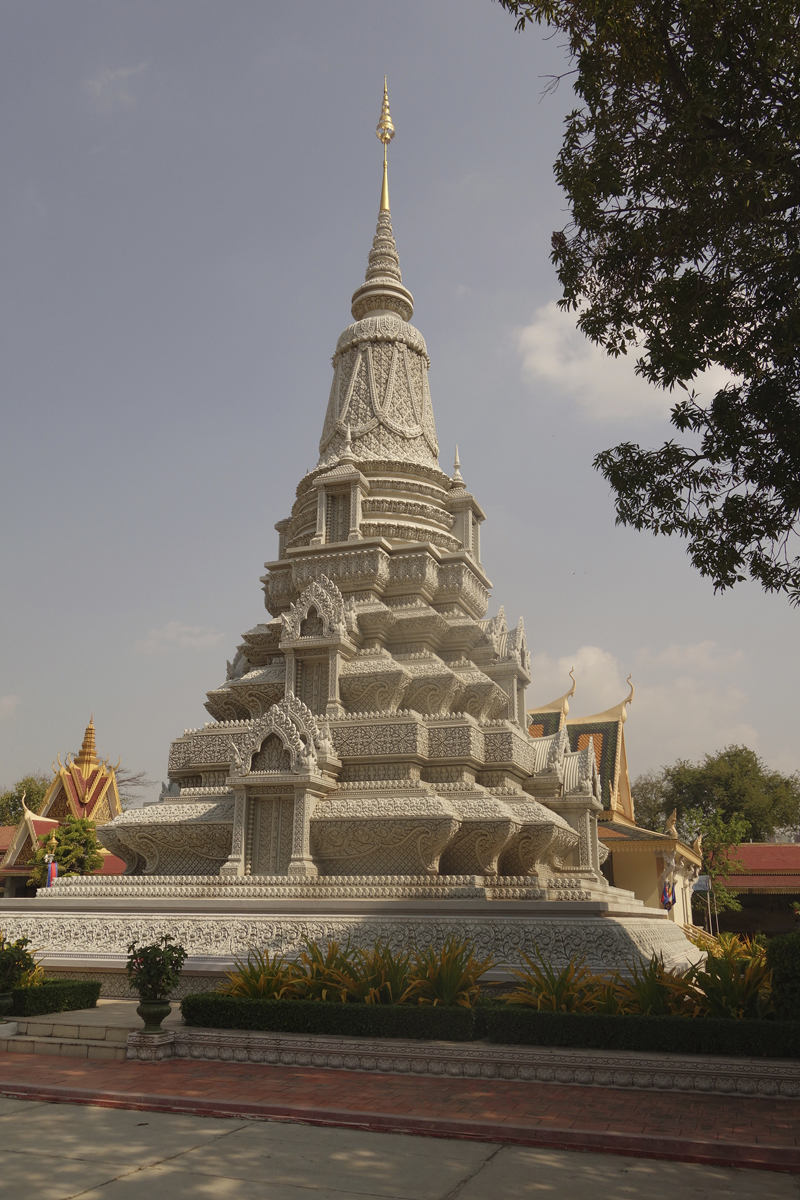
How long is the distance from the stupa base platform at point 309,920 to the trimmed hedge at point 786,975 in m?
2.40

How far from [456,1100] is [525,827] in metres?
6.89

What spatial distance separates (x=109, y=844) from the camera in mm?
16391

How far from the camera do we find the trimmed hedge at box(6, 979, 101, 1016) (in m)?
10.9

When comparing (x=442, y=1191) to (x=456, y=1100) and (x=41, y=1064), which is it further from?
(x=41, y=1064)

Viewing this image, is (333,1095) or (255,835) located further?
(255,835)

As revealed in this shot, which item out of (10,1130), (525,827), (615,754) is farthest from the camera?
(615,754)

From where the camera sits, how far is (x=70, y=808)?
31.1m

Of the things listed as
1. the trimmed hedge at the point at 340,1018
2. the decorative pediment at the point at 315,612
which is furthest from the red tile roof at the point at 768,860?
the trimmed hedge at the point at 340,1018

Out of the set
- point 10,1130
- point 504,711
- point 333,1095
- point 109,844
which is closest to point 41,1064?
point 10,1130

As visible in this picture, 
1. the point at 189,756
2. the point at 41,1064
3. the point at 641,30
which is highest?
the point at 641,30

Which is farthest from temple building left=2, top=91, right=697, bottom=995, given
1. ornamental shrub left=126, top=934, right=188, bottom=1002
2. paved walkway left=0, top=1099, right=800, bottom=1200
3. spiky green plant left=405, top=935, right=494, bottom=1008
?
paved walkway left=0, top=1099, right=800, bottom=1200

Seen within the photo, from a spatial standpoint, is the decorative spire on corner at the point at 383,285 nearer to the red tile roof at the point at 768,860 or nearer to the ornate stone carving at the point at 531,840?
the ornate stone carving at the point at 531,840

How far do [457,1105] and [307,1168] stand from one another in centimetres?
188

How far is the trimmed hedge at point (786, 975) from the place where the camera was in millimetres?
8500
